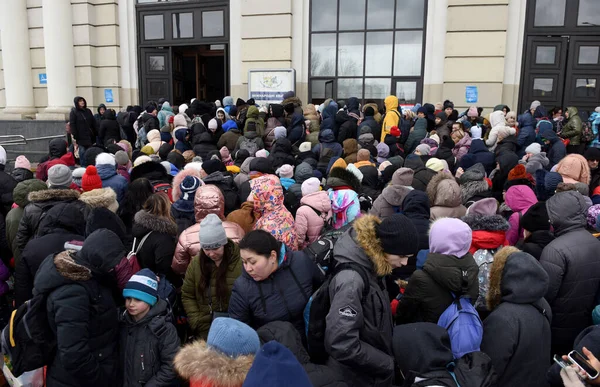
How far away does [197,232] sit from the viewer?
379 cm

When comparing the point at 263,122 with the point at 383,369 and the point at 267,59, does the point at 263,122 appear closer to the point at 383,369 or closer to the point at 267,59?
the point at 267,59

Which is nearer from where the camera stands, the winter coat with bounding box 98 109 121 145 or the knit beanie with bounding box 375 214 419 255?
the knit beanie with bounding box 375 214 419 255

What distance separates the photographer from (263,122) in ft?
30.2

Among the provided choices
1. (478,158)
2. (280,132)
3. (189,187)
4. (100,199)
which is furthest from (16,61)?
(478,158)

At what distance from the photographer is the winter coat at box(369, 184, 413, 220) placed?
188 inches

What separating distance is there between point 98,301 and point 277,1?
35.1 feet

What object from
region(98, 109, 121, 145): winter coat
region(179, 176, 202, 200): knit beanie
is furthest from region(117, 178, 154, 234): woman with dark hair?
region(98, 109, 121, 145): winter coat

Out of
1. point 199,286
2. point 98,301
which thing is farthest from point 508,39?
point 98,301

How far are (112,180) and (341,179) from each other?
285 centimetres

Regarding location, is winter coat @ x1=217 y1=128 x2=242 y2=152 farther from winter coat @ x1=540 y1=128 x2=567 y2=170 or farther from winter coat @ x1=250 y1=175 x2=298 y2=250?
winter coat @ x1=540 y1=128 x2=567 y2=170

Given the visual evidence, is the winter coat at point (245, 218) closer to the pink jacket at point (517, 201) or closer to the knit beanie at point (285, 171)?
the knit beanie at point (285, 171)

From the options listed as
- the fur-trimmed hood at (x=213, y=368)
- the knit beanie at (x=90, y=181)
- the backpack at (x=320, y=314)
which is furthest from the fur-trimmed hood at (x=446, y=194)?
the knit beanie at (x=90, y=181)

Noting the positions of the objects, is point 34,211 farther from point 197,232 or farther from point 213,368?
point 213,368

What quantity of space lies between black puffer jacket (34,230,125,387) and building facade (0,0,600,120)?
10048 mm
